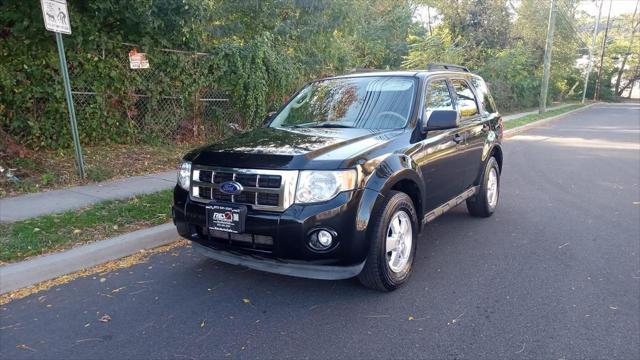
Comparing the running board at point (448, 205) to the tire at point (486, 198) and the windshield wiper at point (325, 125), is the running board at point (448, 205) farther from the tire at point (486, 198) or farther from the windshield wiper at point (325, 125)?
the windshield wiper at point (325, 125)

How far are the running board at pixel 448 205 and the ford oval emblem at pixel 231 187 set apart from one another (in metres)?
1.74

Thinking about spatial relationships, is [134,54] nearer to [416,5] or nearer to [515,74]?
[515,74]

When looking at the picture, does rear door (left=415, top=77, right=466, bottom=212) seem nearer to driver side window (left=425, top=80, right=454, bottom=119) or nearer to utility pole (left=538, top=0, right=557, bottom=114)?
driver side window (left=425, top=80, right=454, bottom=119)

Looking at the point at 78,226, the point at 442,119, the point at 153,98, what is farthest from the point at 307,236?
the point at 153,98

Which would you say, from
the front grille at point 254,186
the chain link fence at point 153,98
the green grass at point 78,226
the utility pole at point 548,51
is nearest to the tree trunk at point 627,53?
the utility pole at point 548,51

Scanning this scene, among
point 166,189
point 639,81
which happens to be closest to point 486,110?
point 166,189

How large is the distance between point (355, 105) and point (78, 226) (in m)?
3.12

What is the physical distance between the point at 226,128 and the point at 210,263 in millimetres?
6330

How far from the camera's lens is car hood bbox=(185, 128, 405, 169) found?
140 inches

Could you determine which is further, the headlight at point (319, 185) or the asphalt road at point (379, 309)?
the headlight at point (319, 185)

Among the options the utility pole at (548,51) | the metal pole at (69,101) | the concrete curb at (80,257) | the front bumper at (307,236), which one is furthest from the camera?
the utility pole at (548,51)

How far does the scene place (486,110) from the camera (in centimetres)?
629

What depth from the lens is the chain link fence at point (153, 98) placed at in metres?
8.36

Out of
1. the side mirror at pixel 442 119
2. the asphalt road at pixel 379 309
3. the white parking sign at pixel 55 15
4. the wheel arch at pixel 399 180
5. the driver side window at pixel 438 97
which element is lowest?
the asphalt road at pixel 379 309
